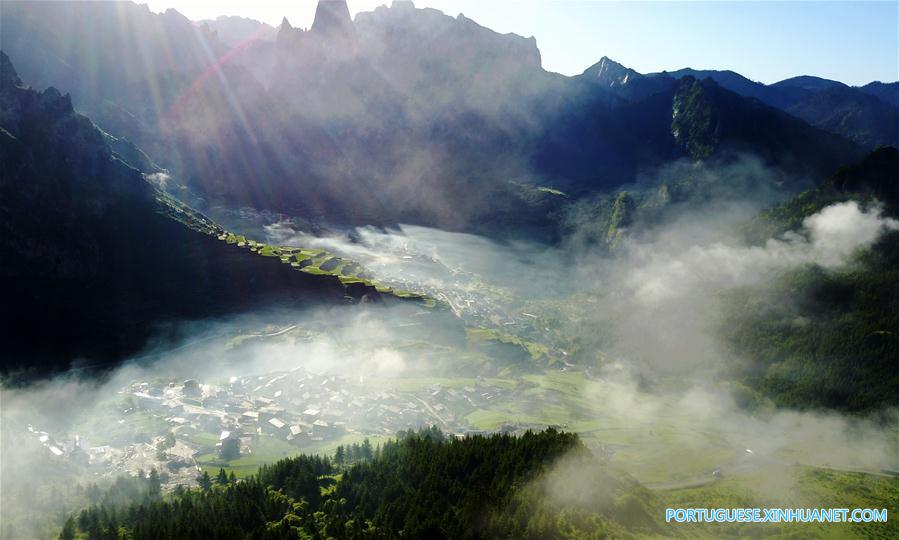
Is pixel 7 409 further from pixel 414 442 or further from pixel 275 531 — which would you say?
pixel 414 442

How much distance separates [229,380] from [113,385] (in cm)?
3747

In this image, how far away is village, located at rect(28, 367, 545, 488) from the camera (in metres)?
141

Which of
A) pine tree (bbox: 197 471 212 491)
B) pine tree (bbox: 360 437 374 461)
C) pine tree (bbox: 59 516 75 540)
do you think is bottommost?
pine tree (bbox: 59 516 75 540)

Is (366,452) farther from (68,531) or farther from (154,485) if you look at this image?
(68,531)

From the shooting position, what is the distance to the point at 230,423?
167 metres

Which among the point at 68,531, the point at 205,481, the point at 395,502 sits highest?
the point at 395,502

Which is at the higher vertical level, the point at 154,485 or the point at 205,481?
the point at 154,485

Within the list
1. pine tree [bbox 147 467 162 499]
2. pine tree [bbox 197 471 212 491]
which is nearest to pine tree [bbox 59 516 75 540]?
pine tree [bbox 147 467 162 499]

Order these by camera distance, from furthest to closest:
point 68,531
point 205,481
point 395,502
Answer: point 205,481, point 395,502, point 68,531

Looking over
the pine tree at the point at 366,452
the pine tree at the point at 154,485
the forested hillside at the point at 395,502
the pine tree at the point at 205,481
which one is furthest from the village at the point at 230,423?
the pine tree at the point at 366,452

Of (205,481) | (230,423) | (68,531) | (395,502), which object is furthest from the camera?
(230,423)

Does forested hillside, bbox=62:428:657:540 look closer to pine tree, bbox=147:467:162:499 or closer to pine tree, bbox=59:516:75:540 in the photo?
pine tree, bbox=59:516:75:540

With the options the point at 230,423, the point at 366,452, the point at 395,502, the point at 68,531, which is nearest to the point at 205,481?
the point at 68,531

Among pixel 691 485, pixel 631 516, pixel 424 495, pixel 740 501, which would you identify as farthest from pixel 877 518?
pixel 424 495
